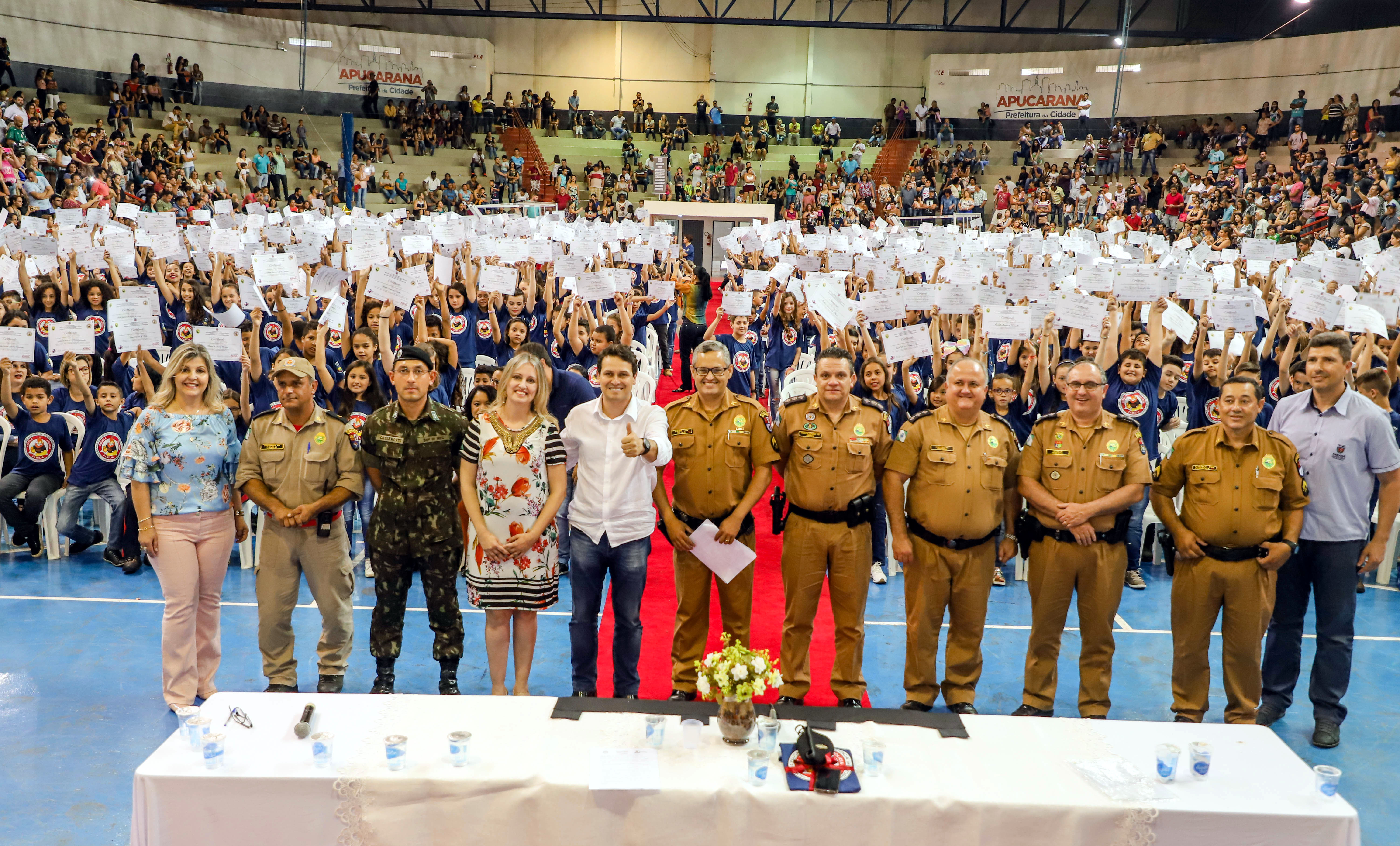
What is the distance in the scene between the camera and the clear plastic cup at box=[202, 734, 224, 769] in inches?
109

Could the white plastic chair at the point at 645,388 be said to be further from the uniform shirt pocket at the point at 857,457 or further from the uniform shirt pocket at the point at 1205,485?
the uniform shirt pocket at the point at 1205,485

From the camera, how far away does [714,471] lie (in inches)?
172

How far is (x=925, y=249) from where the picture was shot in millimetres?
11820

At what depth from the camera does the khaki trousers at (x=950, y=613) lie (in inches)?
170

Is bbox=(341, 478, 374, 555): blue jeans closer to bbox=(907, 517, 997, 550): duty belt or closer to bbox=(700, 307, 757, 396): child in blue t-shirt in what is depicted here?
bbox=(700, 307, 757, 396): child in blue t-shirt

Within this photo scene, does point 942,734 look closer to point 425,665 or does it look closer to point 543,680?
point 543,680

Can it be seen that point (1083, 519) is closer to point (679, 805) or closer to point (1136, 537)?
point (679, 805)

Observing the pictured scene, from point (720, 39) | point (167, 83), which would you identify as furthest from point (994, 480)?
point (720, 39)

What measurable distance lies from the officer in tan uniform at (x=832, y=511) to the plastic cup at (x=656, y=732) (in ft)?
4.54

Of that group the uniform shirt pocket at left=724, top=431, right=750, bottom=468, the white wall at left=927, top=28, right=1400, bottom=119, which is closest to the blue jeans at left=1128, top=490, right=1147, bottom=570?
the uniform shirt pocket at left=724, top=431, right=750, bottom=468

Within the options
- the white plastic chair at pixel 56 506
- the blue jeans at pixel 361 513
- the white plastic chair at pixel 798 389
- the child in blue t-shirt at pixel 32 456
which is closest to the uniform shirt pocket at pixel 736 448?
the white plastic chair at pixel 798 389

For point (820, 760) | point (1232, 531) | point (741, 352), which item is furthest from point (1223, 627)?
point (741, 352)

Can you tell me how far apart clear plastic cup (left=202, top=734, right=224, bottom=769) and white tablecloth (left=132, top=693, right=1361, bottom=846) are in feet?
0.11

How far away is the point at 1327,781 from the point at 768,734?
1504 mm
